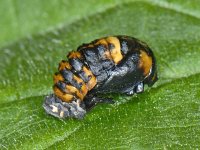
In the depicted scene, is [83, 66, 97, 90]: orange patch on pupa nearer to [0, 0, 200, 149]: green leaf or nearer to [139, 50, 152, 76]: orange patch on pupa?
[0, 0, 200, 149]: green leaf

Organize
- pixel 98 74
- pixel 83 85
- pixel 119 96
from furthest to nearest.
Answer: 1. pixel 119 96
2. pixel 98 74
3. pixel 83 85

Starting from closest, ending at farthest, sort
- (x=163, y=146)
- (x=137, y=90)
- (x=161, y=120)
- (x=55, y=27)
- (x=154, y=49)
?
(x=163, y=146) → (x=161, y=120) → (x=137, y=90) → (x=154, y=49) → (x=55, y=27)

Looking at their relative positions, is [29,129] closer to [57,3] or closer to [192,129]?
[192,129]

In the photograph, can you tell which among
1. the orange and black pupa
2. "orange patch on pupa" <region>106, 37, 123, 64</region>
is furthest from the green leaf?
"orange patch on pupa" <region>106, 37, 123, 64</region>

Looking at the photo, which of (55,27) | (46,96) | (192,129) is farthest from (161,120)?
(55,27)

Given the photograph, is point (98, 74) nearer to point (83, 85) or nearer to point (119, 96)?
point (83, 85)

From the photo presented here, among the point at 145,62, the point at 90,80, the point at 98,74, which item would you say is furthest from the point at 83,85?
the point at 145,62

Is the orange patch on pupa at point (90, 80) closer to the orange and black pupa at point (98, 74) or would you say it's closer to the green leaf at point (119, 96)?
the orange and black pupa at point (98, 74)
